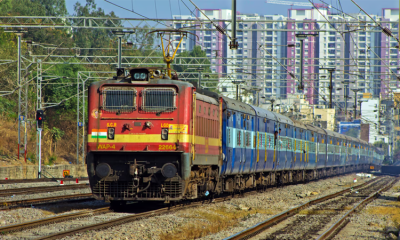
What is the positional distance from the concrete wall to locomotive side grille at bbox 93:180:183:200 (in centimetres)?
2206

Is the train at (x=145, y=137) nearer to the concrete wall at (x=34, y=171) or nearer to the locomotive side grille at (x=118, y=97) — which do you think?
the locomotive side grille at (x=118, y=97)

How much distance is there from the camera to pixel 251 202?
68.2 feet

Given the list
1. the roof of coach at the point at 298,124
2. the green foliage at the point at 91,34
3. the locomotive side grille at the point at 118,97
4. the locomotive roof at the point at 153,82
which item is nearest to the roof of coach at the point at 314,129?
the roof of coach at the point at 298,124

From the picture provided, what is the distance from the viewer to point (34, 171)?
127ft

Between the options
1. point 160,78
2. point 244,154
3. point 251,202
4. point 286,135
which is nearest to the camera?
point 160,78

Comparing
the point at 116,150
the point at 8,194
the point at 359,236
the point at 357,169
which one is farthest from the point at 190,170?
the point at 357,169

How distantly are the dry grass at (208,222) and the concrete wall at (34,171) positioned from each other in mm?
21897

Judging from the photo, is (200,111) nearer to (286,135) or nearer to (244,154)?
(244,154)

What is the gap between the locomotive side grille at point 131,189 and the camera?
15.4 metres

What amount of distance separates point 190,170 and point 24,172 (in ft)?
81.8

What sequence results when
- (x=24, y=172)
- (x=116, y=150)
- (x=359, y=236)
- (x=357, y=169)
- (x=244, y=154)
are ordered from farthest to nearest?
(x=357, y=169) < (x=24, y=172) < (x=244, y=154) < (x=116, y=150) < (x=359, y=236)

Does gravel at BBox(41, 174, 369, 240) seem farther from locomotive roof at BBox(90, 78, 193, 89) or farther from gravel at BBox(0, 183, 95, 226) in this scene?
locomotive roof at BBox(90, 78, 193, 89)

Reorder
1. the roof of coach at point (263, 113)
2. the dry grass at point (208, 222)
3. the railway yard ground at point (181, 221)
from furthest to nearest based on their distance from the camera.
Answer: the roof of coach at point (263, 113)
the dry grass at point (208, 222)
the railway yard ground at point (181, 221)

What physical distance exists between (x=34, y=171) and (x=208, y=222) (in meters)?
26.7
